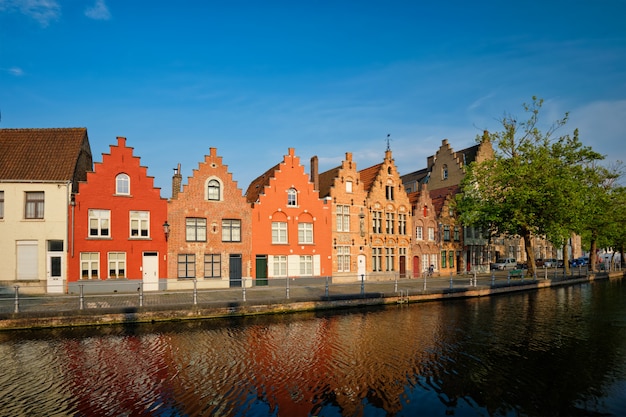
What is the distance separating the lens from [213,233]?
30.3 m

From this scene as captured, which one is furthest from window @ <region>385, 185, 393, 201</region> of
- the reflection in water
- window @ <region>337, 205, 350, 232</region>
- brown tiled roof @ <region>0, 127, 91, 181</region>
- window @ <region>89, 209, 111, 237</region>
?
brown tiled roof @ <region>0, 127, 91, 181</region>

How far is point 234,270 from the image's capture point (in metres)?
30.8

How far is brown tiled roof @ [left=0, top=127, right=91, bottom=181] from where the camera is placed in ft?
88.4

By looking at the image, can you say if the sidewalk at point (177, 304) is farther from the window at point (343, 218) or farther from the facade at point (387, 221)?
the facade at point (387, 221)

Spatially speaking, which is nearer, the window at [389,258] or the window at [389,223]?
the window at [389,258]

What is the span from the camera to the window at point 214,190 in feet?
100.0

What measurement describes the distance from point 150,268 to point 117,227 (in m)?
3.64

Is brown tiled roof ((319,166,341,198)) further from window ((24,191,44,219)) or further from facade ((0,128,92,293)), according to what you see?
window ((24,191,44,219))

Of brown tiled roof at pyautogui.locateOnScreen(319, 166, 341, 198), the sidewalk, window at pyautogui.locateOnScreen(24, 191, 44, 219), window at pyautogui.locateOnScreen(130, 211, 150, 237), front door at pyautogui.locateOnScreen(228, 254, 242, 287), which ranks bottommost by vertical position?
the sidewalk

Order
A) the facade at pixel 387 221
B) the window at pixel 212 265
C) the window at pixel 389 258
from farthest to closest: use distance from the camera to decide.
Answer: the window at pixel 389 258, the facade at pixel 387 221, the window at pixel 212 265

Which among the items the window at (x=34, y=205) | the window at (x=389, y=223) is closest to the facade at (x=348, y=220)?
the window at (x=389, y=223)

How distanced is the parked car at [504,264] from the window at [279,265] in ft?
95.8

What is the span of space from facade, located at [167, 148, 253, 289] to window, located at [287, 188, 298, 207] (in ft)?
11.9

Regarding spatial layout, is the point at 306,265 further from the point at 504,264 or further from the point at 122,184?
the point at 504,264
